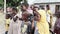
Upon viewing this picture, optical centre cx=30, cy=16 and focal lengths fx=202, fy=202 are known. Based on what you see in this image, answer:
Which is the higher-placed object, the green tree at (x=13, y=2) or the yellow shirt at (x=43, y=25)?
the green tree at (x=13, y=2)

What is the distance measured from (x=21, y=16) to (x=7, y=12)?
0.24 metres

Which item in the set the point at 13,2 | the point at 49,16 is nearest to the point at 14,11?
the point at 13,2

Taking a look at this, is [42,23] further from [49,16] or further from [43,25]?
[49,16]

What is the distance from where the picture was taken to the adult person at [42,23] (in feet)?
6.50

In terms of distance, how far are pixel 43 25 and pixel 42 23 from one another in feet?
0.10

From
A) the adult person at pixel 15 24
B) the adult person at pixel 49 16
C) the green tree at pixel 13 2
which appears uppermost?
the green tree at pixel 13 2

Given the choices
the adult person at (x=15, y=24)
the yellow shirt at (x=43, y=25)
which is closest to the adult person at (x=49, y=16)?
the yellow shirt at (x=43, y=25)

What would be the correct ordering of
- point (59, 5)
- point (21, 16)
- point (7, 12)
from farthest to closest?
point (7, 12) → point (21, 16) → point (59, 5)

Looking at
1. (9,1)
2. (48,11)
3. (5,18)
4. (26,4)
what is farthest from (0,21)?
(48,11)

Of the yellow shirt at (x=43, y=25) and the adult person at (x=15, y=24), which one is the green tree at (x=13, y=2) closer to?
the adult person at (x=15, y=24)

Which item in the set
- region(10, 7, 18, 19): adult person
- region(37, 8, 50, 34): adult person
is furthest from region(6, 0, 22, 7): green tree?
region(37, 8, 50, 34): adult person

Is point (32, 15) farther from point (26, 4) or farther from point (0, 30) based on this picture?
point (0, 30)

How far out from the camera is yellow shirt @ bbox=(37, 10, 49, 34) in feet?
6.51

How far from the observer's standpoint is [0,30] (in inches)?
95.9
